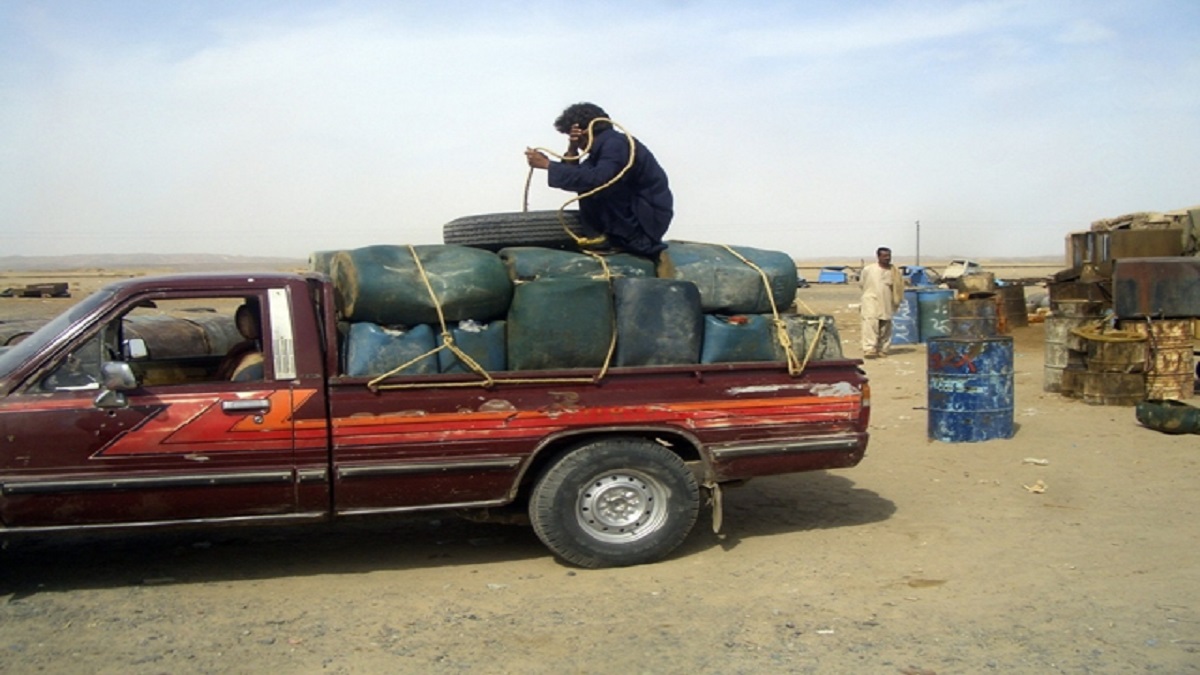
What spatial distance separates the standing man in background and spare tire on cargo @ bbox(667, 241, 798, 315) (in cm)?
946

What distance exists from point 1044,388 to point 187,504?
9664mm

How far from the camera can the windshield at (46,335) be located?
4.92 metres

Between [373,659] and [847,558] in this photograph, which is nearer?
[373,659]

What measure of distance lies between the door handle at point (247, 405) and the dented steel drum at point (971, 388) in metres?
5.93

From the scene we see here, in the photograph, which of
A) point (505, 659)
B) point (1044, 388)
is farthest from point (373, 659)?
point (1044, 388)

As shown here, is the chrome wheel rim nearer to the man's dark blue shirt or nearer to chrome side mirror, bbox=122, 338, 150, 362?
the man's dark blue shirt

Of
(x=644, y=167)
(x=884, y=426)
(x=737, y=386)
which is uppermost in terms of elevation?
(x=644, y=167)

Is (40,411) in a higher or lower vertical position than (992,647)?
higher

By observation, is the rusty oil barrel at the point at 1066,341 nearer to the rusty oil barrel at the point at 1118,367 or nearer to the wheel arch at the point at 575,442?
the rusty oil barrel at the point at 1118,367

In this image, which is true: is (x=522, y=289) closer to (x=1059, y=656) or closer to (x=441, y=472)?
(x=441, y=472)

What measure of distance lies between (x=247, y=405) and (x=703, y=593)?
2.43 meters

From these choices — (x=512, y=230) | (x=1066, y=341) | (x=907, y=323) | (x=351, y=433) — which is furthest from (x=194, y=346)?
(x=907, y=323)

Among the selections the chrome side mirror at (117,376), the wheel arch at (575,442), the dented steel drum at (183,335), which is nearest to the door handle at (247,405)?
the chrome side mirror at (117,376)

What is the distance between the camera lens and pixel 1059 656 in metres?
4.23
